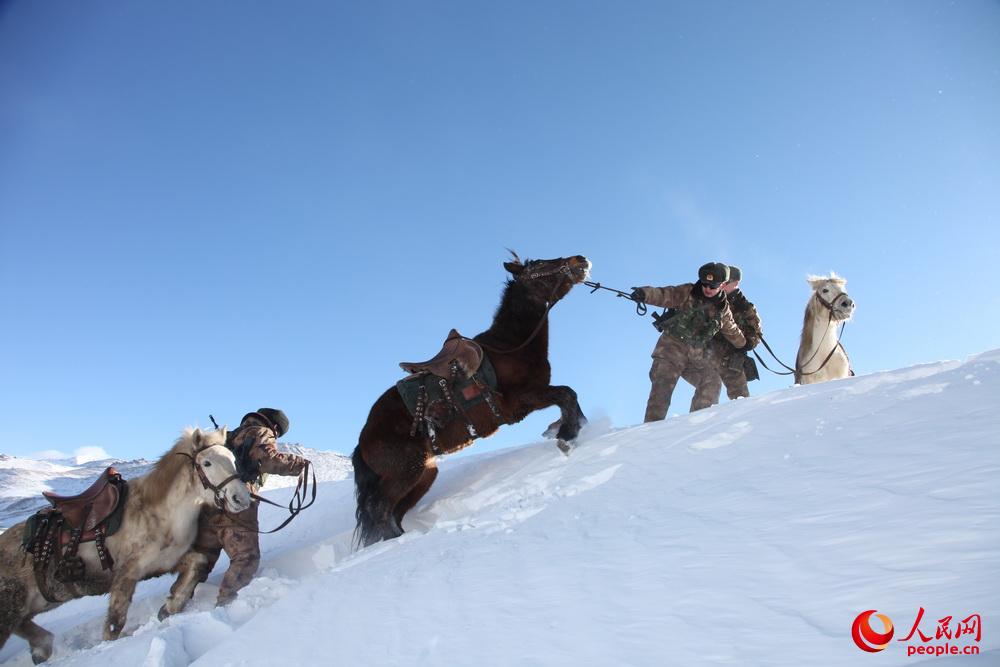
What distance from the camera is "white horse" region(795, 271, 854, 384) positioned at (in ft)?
22.3

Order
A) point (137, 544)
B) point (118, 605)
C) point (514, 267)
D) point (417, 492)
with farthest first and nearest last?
point (514, 267)
point (417, 492)
point (137, 544)
point (118, 605)

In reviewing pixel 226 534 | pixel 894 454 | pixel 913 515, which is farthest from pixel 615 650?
pixel 226 534

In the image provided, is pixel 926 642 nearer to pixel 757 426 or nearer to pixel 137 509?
pixel 757 426

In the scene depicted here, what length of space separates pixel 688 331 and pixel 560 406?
6.34 ft

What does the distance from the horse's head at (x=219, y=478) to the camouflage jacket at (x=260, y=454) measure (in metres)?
0.57

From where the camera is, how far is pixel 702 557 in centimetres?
260

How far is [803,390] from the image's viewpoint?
16.3 ft

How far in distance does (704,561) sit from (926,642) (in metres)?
0.95

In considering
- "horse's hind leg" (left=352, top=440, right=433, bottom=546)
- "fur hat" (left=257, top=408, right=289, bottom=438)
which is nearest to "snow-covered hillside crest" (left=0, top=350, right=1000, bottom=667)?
"horse's hind leg" (left=352, top=440, right=433, bottom=546)

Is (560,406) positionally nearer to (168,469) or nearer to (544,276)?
(544,276)

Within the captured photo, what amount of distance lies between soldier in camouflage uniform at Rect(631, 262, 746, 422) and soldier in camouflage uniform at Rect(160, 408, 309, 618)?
13.0 feet

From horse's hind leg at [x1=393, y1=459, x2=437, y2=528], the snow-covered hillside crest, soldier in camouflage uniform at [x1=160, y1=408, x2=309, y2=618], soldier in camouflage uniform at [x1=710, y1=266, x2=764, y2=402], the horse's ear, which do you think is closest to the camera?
the snow-covered hillside crest

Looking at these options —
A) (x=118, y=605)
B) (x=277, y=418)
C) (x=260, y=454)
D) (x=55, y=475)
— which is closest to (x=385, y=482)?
(x=260, y=454)

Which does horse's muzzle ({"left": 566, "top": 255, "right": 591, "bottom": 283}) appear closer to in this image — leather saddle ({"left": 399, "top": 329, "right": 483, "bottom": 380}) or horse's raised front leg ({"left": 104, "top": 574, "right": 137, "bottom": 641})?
leather saddle ({"left": 399, "top": 329, "right": 483, "bottom": 380})
